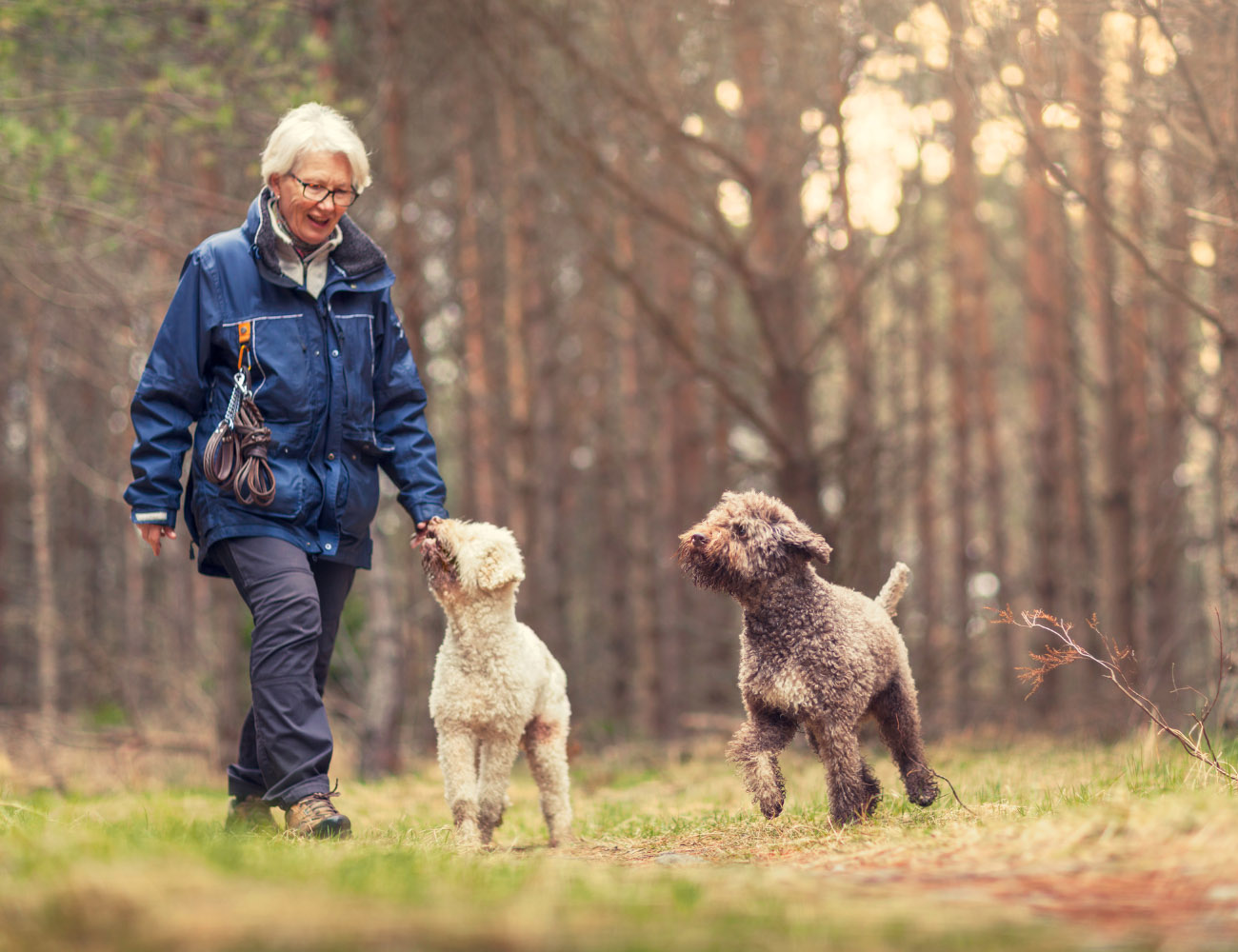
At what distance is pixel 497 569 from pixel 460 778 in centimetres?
89

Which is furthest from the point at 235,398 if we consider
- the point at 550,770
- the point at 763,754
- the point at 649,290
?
the point at 649,290

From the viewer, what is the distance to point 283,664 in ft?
15.2

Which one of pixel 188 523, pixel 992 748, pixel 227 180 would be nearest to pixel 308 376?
pixel 188 523

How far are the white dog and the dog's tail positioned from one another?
166 centimetres

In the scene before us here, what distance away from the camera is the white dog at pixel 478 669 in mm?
4992

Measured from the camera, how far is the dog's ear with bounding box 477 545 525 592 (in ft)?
16.4

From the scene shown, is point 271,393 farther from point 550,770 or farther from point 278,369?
point 550,770

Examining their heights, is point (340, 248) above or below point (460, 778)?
above

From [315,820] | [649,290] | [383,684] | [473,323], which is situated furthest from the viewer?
[649,290]

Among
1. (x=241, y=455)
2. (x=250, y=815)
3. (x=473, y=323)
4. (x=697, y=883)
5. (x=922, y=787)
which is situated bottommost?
(x=922, y=787)

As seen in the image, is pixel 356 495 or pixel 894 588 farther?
pixel 894 588

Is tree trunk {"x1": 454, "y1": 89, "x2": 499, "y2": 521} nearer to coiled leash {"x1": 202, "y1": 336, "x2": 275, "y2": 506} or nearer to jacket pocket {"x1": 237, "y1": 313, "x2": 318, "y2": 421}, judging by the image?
jacket pocket {"x1": 237, "y1": 313, "x2": 318, "y2": 421}

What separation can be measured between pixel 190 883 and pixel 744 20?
9.74m

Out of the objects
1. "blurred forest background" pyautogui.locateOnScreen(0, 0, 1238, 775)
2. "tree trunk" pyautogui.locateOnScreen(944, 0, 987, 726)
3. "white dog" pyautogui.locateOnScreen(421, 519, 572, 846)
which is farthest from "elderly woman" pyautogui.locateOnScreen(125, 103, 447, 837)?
"tree trunk" pyautogui.locateOnScreen(944, 0, 987, 726)
